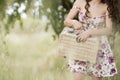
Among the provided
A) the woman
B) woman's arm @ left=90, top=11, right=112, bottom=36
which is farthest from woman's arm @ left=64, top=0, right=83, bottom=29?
woman's arm @ left=90, top=11, right=112, bottom=36

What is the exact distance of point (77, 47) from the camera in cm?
377

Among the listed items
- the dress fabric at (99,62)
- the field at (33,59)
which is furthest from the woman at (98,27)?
the field at (33,59)

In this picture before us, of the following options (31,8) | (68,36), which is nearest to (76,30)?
(68,36)

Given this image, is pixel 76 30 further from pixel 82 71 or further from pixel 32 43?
pixel 32 43

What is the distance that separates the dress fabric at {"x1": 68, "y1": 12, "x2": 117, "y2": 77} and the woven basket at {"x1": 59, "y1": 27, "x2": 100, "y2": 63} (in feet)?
0.28

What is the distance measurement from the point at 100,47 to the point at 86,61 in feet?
0.43

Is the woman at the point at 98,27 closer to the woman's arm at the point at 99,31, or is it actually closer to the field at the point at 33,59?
the woman's arm at the point at 99,31

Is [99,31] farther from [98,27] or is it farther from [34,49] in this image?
[34,49]

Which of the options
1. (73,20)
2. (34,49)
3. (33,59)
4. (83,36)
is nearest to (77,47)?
(83,36)

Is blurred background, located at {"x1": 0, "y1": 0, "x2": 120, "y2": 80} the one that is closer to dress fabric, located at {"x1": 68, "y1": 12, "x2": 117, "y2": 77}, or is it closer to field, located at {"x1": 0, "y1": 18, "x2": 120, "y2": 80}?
field, located at {"x1": 0, "y1": 18, "x2": 120, "y2": 80}

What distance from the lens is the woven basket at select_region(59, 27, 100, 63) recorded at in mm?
3697

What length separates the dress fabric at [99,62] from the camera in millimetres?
3830

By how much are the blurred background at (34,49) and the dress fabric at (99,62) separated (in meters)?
0.63

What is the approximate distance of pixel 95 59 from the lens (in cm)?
370
